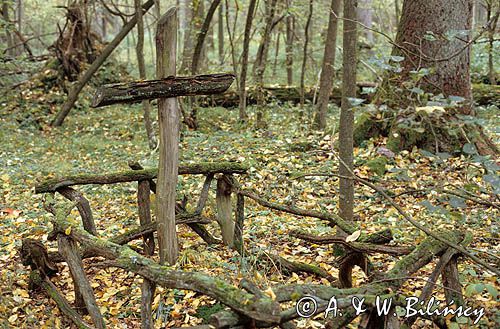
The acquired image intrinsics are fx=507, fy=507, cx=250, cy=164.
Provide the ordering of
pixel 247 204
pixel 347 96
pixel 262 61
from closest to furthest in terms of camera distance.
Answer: pixel 347 96 < pixel 247 204 < pixel 262 61

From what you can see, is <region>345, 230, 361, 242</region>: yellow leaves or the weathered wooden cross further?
the weathered wooden cross

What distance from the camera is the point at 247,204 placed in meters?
7.34

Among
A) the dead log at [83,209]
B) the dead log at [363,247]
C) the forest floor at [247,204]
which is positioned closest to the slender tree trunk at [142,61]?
the forest floor at [247,204]

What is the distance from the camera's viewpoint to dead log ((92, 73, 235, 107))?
3998 mm

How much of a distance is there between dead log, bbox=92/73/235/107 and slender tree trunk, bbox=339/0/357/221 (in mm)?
1478

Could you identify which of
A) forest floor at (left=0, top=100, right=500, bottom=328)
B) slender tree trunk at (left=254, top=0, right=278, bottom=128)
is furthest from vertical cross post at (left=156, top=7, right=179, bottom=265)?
slender tree trunk at (left=254, top=0, right=278, bottom=128)

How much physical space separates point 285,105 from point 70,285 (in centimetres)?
886

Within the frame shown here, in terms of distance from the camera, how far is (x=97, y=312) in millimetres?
4191

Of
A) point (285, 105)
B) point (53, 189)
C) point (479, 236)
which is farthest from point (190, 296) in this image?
point (285, 105)

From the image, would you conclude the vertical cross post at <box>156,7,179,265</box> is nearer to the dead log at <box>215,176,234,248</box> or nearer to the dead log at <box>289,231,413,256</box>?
the dead log at <box>215,176,234,248</box>

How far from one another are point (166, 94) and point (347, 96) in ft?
6.84

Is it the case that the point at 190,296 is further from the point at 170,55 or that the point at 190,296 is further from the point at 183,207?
the point at 170,55

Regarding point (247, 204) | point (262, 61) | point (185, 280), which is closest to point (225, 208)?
point (247, 204)

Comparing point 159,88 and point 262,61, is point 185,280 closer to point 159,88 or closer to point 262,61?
point 159,88
